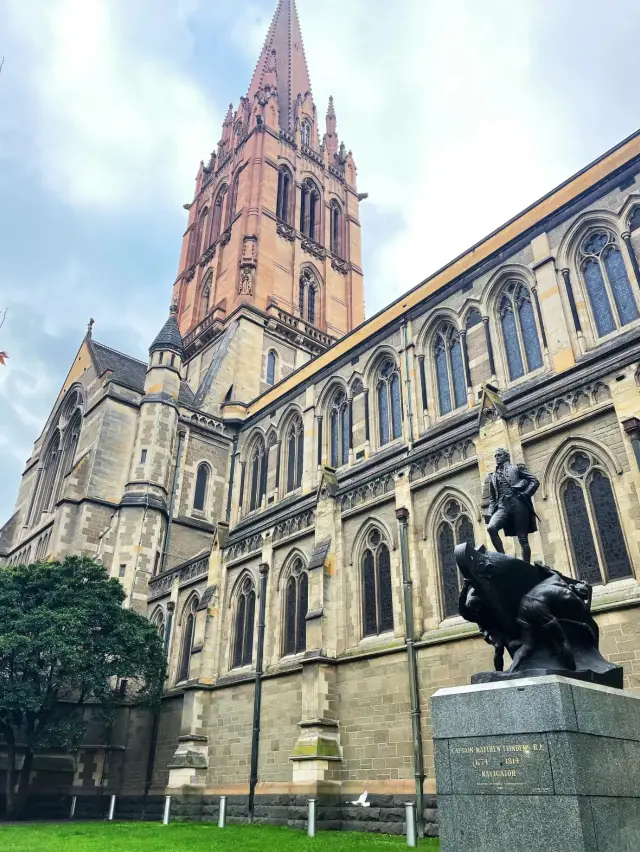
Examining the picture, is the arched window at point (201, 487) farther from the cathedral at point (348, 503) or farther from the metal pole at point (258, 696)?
the metal pole at point (258, 696)

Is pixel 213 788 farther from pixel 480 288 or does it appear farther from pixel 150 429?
pixel 480 288

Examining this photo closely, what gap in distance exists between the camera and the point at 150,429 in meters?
29.6

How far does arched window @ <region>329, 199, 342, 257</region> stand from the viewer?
4781cm

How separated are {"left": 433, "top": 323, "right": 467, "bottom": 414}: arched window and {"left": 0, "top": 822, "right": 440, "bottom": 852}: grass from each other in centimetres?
1205

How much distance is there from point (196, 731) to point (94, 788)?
4847 mm

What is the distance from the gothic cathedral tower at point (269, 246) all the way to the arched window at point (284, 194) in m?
0.09

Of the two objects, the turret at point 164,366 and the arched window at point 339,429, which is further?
the turret at point 164,366

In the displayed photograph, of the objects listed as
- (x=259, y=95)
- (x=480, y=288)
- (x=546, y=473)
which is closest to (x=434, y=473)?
(x=546, y=473)

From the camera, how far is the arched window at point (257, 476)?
2850 centimetres

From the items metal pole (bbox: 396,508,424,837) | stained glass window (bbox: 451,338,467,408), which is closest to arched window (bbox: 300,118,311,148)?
stained glass window (bbox: 451,338,467,408)

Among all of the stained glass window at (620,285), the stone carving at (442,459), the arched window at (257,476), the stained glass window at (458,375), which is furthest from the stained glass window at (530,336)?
the arched window at (257,476)

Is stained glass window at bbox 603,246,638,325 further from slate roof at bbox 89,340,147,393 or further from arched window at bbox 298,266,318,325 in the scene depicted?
arched window at bbox 298,266,318,325


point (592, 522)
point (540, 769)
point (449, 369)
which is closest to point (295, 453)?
point (449, 369)

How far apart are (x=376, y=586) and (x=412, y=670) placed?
3064 millimetres
